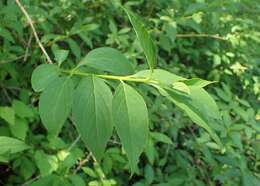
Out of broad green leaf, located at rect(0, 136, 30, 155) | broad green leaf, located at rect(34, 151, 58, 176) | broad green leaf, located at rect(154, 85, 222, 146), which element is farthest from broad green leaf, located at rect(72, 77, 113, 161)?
broad green leaf, located at rect(34, 151, 58, 176)

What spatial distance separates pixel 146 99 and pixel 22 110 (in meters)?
0.50

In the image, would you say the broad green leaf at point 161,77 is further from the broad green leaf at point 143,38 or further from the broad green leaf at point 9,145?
the broad green leaf at point 9,145

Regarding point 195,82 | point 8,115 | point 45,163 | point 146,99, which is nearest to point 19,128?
point 8,115

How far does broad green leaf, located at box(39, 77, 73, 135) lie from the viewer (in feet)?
2.26

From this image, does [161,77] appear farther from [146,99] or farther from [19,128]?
[19,128]

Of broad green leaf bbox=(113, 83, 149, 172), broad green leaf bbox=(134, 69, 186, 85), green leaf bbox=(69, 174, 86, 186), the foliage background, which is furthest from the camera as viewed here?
the foliage background

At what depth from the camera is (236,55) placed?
2570 millimetres

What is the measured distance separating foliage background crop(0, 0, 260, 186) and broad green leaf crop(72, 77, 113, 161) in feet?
1.97

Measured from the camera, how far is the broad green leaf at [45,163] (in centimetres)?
151

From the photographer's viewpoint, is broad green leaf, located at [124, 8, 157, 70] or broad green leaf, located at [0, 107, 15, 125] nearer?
broad green leaf, located at [124, 8, 157, 70]

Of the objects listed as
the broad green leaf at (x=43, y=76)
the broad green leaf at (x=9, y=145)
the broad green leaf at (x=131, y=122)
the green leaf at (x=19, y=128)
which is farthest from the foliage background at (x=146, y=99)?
the broad green leaf at (x=131, y=122)

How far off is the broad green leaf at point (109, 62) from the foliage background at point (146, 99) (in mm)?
530

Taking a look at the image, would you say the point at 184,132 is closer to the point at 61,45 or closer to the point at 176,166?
the point at 176,166

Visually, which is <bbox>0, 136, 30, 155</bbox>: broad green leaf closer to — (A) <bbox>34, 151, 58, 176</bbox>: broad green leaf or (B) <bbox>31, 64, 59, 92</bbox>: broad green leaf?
(B) <bbox>31, 64, 59, 92</bbox>: broad green leaf
